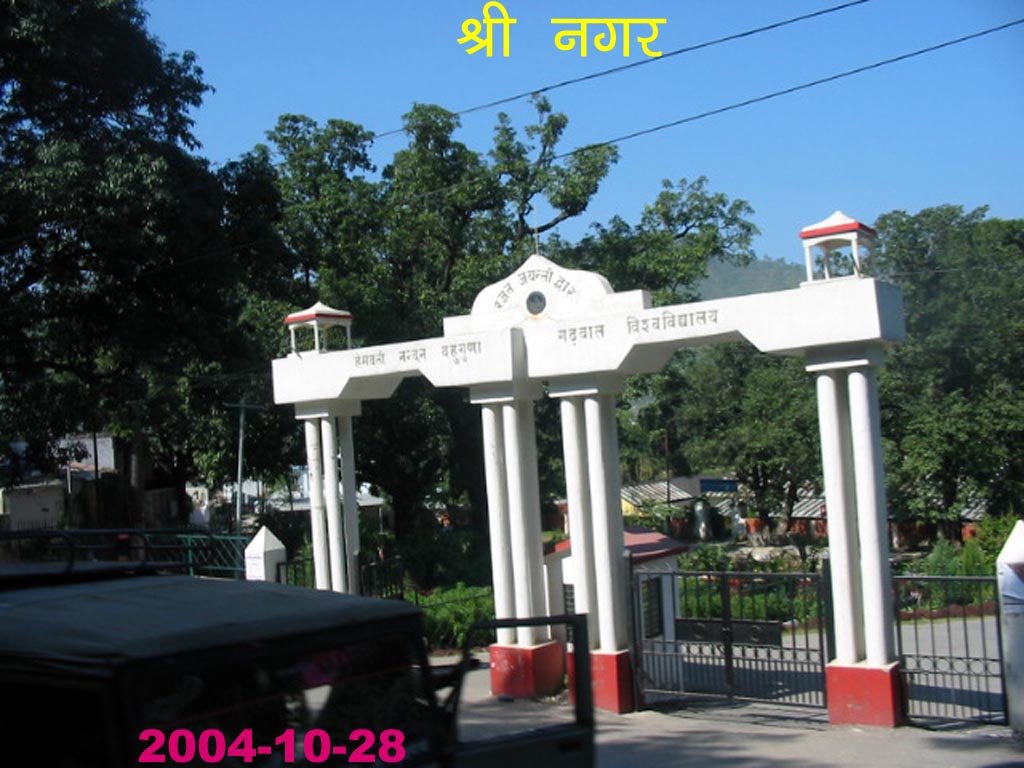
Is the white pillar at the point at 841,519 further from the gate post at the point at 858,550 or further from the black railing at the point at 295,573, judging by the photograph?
the black railing at the point at 295,573

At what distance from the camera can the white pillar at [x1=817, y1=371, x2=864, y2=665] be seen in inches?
379

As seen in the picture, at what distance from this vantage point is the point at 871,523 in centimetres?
952

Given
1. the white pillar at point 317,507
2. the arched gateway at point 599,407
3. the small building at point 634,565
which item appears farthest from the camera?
the white pillar at point 317,507

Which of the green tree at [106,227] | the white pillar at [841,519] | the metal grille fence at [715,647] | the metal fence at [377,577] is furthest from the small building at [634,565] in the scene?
the green tree at [106,227]

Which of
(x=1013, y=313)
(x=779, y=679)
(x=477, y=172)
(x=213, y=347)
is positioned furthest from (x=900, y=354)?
(x=779, y=679)

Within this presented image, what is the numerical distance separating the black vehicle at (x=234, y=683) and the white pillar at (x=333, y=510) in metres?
8.77

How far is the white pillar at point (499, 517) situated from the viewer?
11.7 metres

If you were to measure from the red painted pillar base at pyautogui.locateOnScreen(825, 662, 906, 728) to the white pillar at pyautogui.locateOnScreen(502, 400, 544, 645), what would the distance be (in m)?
3.14

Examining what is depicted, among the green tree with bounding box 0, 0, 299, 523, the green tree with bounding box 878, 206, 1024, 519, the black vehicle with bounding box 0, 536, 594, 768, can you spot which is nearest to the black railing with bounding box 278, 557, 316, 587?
the green tree with bounding box 0, 0, 299, 523

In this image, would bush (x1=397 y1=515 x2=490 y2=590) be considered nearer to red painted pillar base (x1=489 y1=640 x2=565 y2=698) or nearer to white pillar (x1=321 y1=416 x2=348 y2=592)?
white pillar (x1=321 y1=416 x2=348 y2=592)

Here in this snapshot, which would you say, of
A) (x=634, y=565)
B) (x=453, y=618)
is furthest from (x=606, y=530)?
(x=453, y=618)

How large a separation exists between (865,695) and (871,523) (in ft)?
4.78

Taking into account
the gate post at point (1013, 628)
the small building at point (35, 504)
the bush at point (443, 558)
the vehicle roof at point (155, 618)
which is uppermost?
the vehicle roof at point (155, 618)

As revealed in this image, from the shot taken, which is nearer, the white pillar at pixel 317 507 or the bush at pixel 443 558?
the white pillar at pixel 317 507
